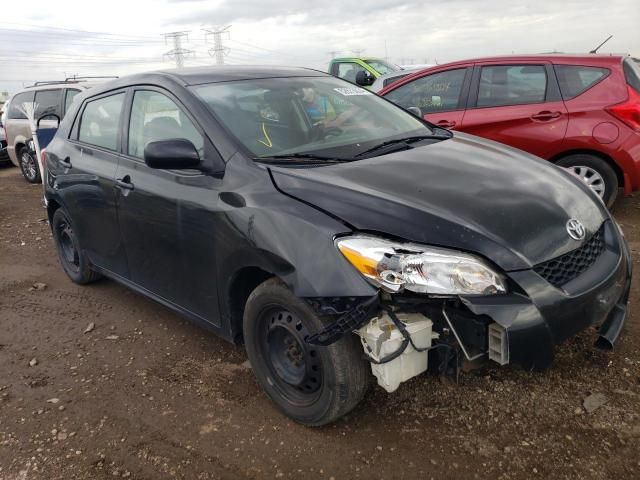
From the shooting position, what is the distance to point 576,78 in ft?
18.2

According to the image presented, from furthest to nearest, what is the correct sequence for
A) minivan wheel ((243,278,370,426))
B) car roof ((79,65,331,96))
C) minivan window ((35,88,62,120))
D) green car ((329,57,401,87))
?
green car ((329,57,401,87)) < minivan window ((35,88,62,120)) < car roof ((79,65,331,96)) < minivan wheel ((243,278,370,426))

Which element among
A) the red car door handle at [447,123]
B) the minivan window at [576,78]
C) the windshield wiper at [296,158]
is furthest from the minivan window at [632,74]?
the windshield wiper at [296,158]

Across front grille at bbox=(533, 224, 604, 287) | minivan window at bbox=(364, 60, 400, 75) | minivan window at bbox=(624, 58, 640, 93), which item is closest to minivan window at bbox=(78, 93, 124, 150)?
front grille at bbox=(533, 224, 604, 287)

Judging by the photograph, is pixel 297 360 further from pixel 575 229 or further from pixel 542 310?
pixel 575 229

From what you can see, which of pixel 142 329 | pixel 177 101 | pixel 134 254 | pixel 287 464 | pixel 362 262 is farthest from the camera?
pixel 142 329

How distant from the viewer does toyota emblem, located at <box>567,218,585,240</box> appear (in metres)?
2.46

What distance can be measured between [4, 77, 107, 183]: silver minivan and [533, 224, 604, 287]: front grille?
317 inches

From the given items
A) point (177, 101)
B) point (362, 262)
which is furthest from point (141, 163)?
point (362, 262)

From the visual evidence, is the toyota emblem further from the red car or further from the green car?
the green car

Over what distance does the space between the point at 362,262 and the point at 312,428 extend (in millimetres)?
956

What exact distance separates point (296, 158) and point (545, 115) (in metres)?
3.71

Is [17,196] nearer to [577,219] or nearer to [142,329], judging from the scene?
[142,329]

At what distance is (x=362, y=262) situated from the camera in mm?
2238

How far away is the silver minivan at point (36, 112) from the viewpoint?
8.93 m
